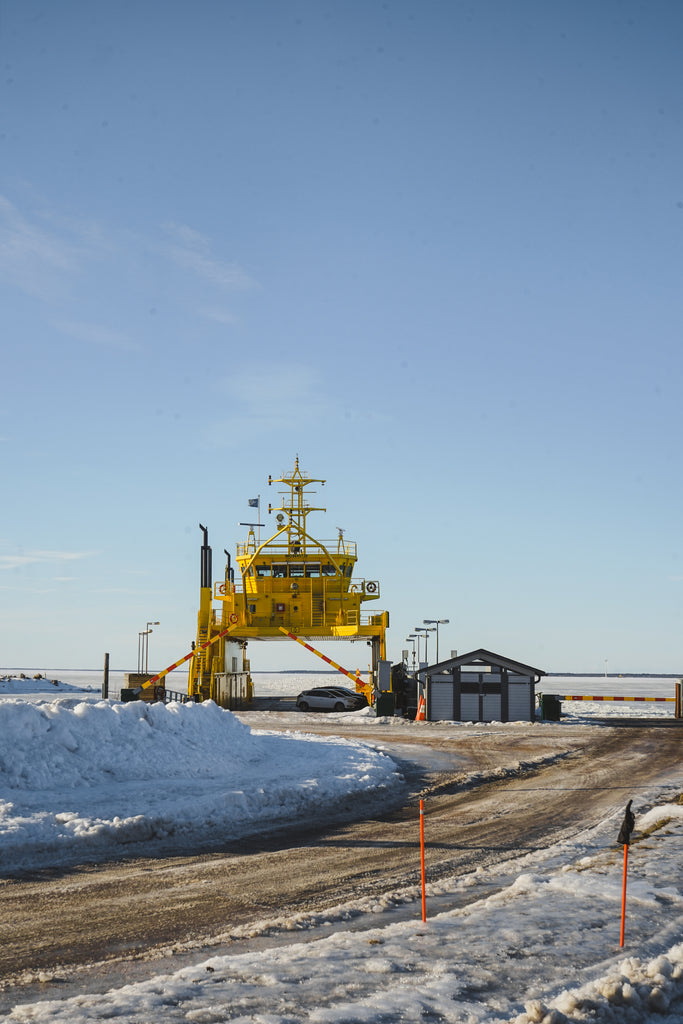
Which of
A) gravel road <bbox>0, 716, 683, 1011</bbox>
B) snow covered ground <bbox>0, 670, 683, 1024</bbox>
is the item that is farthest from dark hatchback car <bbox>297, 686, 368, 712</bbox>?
snow covered ground <bbox>0, 670, 683, 1024</bbox>

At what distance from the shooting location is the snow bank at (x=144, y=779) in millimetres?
11641

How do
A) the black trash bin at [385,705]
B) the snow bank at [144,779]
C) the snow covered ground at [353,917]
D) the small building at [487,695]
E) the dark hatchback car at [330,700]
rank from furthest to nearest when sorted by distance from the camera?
the dark hatchback car at [330,700]
the black trash bin at [385,705]
the small building at [487,695]
the snow bank at [144,779]
the snow covered ground at [353,917]

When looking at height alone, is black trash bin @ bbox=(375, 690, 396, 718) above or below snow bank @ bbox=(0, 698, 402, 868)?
below

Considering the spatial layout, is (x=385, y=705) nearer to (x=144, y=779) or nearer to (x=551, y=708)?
(x=551, y=708)

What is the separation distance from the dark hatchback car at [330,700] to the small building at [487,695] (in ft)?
27.0

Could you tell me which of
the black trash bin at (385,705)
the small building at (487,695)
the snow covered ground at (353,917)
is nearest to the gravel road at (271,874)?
the snow covered ground at (353,917)

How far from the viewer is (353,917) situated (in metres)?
8.12

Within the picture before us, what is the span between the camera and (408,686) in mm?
38250

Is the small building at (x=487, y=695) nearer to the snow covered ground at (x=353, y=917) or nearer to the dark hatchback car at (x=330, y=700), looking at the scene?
the dark hatchback car at (x=330, y=700)

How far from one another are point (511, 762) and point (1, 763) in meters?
12.5

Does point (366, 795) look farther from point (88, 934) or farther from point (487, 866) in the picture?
point (88, 934)

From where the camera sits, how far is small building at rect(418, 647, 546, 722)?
3425cm

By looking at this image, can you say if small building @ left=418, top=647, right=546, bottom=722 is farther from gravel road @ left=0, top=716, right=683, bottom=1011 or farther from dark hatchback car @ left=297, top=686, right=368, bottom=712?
gravel road @ left=0, top=716, right=683, bottom=1011

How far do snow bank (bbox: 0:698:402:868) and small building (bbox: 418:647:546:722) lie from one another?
1399 centimetres
